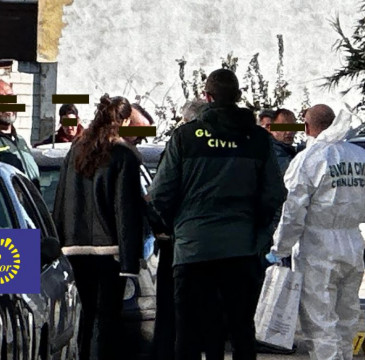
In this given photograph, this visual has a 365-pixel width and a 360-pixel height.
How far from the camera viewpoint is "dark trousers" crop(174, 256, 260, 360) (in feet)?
28.9

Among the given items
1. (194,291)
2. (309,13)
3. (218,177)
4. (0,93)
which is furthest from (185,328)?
(309,13)

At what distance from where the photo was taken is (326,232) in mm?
10125

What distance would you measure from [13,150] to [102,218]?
79cm

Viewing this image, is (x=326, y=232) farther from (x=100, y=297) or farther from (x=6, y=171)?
(x=6, y=171)

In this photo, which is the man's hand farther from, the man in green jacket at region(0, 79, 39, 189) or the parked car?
the parked car

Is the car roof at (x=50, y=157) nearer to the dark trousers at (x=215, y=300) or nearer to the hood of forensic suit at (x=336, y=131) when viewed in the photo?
the hood of forensic suit at (x=336, y=131)

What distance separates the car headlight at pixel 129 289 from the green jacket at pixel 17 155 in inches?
31.6

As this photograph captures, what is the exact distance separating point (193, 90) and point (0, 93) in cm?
1631

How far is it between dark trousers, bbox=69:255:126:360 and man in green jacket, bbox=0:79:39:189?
0.68 m

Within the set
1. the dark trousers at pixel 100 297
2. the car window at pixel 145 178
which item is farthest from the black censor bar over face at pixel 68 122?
the dark trousers at pixel 100 297

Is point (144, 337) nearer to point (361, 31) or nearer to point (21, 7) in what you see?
point (361, 31)

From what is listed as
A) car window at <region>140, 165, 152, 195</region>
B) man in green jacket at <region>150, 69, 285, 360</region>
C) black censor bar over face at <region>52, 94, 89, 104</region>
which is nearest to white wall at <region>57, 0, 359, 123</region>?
black censor bar over face at <region>52, 94, 89, 104</region>

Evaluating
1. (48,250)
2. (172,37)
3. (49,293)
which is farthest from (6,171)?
(172,37)

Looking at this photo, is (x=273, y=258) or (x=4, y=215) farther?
(x=273, y=258)
